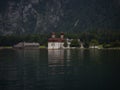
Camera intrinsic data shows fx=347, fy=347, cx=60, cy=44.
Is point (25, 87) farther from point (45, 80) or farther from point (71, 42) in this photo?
point (71, 42)

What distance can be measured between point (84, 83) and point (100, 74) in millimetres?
7983

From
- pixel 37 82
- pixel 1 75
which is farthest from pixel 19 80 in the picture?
pixel 1 75

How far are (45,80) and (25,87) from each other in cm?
543

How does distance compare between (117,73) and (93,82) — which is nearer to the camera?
(93,82)

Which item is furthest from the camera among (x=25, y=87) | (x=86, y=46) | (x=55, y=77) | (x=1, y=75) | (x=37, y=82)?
(x=86, y=46)

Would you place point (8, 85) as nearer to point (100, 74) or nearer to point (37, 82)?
point (37, 82)

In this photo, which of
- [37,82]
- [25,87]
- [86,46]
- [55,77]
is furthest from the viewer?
[86,46]

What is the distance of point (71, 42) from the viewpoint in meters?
199

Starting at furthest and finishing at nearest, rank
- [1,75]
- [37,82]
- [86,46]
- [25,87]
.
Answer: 1. [86,46]
2. [1,75]
3. [37,82]
4. [25,87]

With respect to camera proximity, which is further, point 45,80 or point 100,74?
point 100,74

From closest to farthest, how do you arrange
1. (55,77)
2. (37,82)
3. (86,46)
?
(37,82) < (55,77) < (86,46)

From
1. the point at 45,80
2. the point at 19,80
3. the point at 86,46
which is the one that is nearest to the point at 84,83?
the point at 45,80

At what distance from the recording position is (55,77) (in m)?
48.8

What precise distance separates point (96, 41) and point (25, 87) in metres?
160
